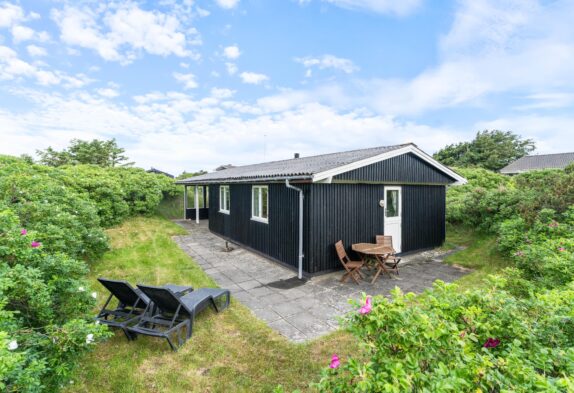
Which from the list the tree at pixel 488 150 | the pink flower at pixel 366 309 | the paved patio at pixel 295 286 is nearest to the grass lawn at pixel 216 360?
the paved patio at pixel 295 286

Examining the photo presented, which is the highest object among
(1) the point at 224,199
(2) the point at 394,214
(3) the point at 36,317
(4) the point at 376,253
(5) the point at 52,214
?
(1) the point at 224,199

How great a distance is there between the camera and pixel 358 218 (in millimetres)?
7262

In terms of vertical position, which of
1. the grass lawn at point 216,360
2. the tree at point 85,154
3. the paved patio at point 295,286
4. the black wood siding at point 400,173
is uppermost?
the tree at point 85,154

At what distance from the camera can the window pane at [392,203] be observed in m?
8.01

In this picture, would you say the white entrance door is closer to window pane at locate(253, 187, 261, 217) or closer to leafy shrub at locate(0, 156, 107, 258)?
window pane at locate(253, 187, 261, 217)

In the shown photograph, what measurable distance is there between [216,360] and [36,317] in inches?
77.8

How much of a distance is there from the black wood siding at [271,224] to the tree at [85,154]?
26.8 metres

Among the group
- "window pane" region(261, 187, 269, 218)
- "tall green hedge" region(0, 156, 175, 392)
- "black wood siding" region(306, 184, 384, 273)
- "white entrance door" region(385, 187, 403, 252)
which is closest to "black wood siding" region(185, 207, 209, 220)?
"window pane" region(261, 187, 269, 218)

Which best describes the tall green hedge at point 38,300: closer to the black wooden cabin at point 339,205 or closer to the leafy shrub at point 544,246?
the black wooden cabin at point 339,205

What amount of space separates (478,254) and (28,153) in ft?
128

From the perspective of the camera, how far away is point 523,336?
173 centimetres

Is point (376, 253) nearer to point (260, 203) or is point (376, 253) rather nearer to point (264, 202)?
point (264, 202)

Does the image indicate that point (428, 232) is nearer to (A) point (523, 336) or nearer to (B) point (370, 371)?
(A) point (523, 336)

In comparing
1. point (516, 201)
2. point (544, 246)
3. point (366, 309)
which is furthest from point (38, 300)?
point (516, 201)
